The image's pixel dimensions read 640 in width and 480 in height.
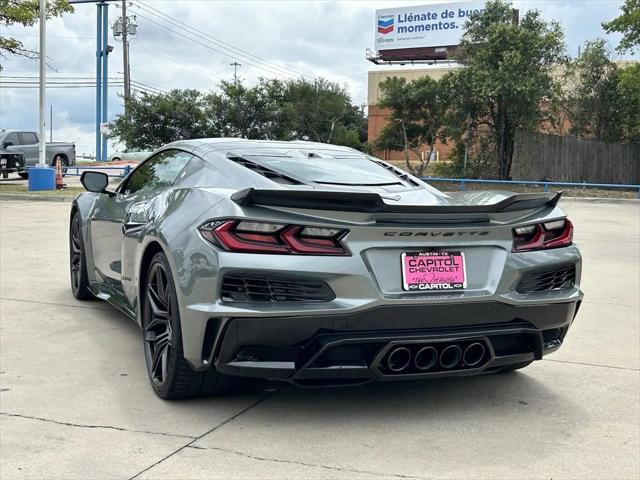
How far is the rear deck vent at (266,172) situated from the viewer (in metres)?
3.94

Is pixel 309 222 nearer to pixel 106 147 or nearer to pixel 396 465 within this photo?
pixel 396 465

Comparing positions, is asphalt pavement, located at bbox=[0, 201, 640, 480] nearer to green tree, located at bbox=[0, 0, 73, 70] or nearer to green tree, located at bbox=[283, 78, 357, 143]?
green tree, located at bbox=[0, 0, 73, 70]

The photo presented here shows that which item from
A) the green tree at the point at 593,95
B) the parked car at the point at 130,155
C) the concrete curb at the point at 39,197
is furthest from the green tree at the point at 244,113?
the concrete curb at the point at 39,197

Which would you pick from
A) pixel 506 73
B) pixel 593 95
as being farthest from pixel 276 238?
pixel 593 95

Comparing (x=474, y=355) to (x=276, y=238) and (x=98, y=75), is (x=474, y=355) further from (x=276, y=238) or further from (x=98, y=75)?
(x=98, y=75)

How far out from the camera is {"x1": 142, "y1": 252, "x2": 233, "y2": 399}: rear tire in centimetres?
348

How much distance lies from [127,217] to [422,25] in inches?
2333

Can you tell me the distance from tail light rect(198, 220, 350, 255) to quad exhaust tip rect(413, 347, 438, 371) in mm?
594

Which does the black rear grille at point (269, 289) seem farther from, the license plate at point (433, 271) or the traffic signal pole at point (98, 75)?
the traffic signal pole at point (98, 75)

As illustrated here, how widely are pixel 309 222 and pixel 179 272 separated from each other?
69cm

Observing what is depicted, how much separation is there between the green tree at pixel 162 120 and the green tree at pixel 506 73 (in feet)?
53.1

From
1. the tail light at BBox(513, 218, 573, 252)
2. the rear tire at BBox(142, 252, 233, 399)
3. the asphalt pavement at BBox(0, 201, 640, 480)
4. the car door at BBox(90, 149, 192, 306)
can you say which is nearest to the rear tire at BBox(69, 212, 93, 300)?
the car door at BBox(90, 149, 192, 306)

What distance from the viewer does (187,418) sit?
3479 millimetres

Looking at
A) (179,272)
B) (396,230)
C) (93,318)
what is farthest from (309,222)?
(93,318)
